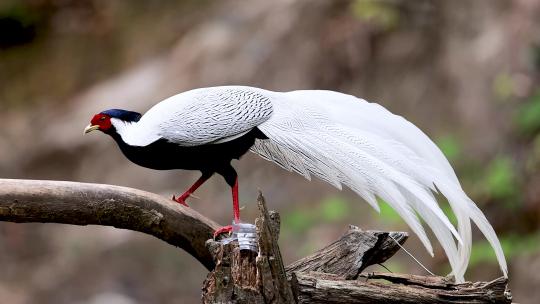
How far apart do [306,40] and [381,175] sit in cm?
505

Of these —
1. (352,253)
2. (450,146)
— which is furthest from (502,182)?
(352,253)

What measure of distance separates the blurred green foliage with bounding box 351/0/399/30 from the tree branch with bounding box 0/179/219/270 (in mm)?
4938

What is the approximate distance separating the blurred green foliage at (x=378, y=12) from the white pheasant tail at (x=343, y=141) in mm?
4773

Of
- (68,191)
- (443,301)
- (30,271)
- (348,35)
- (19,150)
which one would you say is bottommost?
(443,301)

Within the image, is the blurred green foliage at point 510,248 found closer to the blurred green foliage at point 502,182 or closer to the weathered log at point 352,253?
the blurred green foliage at point 502,182

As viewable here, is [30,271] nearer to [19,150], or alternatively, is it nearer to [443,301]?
[19,150]

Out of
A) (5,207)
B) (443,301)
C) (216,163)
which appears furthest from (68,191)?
(443,301)

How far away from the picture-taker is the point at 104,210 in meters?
3.22

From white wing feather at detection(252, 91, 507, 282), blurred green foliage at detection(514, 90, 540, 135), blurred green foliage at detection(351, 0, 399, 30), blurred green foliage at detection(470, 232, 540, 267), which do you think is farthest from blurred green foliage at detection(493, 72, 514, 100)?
white wing feather at detection(252, 91, 507, 282)

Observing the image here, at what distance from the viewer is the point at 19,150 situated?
8734 mm

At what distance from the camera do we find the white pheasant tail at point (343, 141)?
3160 mm

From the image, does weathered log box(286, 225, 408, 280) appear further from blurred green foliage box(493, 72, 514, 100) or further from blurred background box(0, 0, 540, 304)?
blurred green foliage box(493, 72, 514, 100)

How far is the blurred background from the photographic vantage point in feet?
23.8

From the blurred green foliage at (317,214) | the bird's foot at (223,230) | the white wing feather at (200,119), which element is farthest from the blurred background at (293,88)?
the white wing feather at (200,119)
